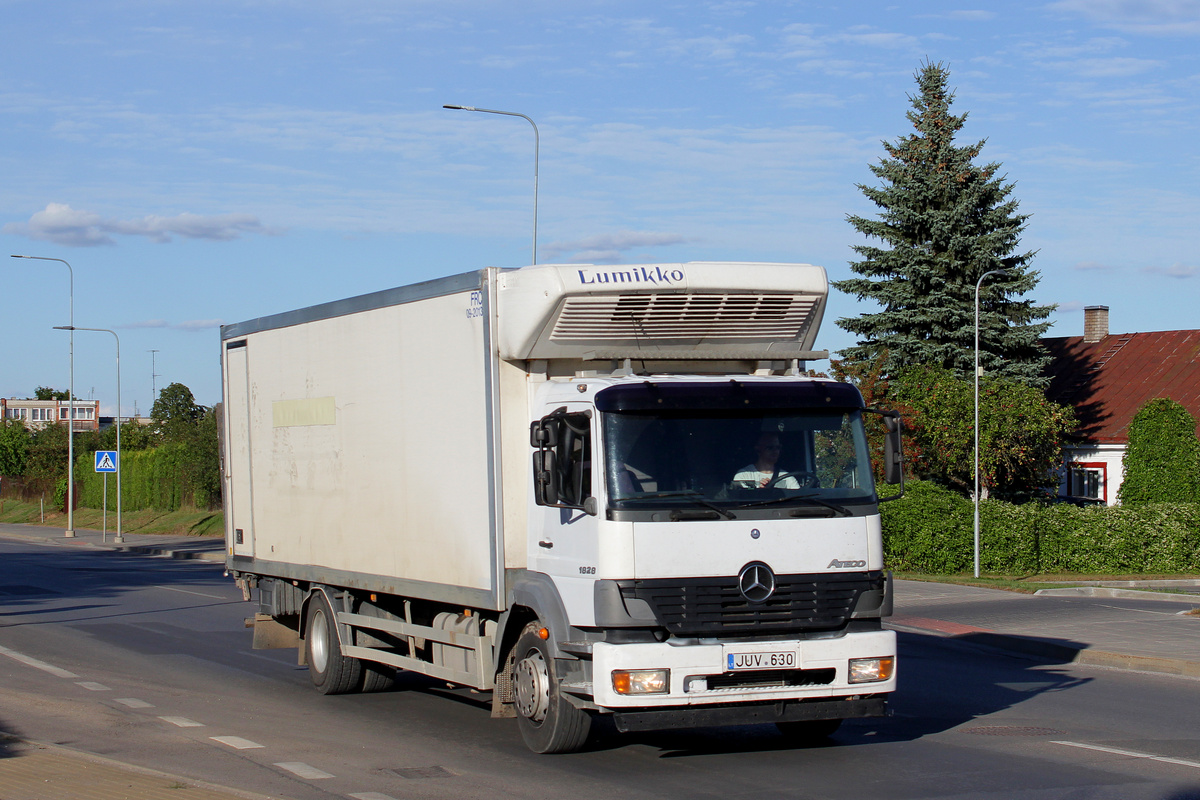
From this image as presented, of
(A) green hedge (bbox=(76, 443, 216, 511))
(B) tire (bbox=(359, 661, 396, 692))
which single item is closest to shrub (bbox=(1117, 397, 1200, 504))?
(B) tire (bbox=(359, 661, 396, 692))

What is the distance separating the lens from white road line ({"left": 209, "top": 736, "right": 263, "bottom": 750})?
9.73 meters

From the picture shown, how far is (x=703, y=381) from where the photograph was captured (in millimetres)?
8836

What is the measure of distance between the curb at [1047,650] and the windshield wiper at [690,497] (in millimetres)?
7986

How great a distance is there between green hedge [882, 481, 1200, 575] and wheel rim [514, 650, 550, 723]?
2035 centimetres

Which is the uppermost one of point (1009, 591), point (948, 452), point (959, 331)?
point (959, 331)

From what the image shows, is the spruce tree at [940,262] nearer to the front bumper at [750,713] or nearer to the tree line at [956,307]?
the tree line at [956,307]

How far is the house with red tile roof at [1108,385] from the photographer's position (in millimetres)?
41688

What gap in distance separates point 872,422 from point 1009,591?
22.5 ft

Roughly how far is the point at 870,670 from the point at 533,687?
2.19 m

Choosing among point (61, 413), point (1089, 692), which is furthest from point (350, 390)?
point (61, 413)

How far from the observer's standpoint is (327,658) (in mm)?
12250

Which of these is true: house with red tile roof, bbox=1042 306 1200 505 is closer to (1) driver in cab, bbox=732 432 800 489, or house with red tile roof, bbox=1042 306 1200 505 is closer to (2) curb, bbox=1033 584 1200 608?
(2) curb, bbox=1033 584 1200 608

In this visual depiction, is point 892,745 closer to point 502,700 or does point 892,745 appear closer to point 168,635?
point 502,700

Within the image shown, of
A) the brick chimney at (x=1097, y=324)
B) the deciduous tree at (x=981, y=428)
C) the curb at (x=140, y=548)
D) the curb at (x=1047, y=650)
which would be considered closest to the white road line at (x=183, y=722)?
the curb at (x=1047, y=650)
